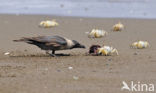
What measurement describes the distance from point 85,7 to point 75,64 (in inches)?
352

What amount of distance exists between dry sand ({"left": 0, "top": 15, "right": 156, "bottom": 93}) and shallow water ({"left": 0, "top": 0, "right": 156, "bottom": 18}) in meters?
2.31

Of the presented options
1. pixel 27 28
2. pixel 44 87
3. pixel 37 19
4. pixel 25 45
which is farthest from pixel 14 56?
pixel 37 19

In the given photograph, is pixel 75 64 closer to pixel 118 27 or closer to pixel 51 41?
pixel 51 41

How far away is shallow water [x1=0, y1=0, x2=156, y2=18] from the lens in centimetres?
1609

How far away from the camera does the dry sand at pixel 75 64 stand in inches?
282

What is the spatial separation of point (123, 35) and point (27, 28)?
2.38 m

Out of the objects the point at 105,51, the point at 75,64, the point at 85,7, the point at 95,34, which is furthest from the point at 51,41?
the point at 85,7

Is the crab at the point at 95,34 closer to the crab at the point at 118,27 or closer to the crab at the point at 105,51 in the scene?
the crab at the point at 118,27

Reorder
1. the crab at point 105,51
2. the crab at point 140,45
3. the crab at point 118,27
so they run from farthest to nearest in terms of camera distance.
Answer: the crab at point 118,27 < the crab at point 140,45 < the crab at point 105,51

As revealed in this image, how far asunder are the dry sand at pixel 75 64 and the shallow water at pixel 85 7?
7.57ft

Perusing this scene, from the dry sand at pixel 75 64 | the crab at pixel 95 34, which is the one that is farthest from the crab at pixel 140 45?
the crab at pixel 95 34

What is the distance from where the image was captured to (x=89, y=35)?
463 inches

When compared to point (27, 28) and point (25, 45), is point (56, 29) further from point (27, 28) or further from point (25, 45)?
point (25, 45)

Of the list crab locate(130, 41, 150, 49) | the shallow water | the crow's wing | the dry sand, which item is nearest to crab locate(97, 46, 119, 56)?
the dry sand
